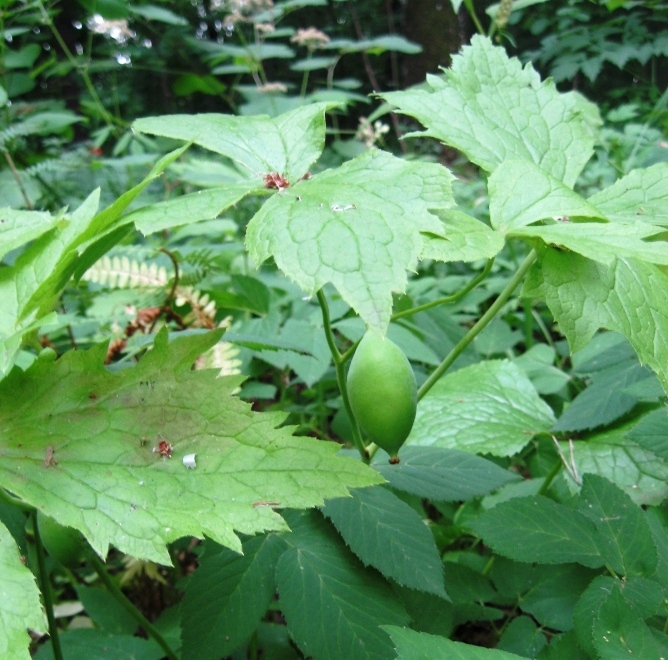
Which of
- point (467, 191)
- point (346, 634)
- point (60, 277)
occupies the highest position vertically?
point (60, 277)

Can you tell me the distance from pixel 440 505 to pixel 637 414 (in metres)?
0.35

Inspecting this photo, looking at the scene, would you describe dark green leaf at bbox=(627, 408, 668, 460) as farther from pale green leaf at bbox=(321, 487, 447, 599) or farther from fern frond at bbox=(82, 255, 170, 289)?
fern frond at bbox=(82, 255, 170, 289)

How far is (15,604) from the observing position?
48 centimetres

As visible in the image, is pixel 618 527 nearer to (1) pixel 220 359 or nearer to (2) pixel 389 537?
(2) pixel 389 537

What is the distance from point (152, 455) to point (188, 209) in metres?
0.25

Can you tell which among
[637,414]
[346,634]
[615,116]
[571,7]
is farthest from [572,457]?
[571,7]

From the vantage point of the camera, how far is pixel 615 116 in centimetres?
294

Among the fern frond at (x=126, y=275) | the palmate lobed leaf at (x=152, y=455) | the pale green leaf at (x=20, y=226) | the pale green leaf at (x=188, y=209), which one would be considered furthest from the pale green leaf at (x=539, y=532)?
the fern frond at (x=126, y=275)

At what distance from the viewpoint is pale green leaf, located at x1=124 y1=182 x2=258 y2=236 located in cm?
59

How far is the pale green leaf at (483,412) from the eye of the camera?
0.97 m

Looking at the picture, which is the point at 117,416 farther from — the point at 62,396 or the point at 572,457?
the point at 572,457

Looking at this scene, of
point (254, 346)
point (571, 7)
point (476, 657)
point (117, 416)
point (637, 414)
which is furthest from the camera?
point (571, 7)

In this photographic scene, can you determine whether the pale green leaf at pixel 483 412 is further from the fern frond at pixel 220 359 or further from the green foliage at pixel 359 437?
the fern frond at pixel 220 359

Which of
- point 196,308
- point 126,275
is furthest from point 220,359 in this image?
point 126,275
